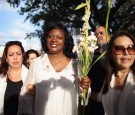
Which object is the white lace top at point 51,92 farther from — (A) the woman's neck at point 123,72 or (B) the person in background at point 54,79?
(A) the woman's neck at point 123,72

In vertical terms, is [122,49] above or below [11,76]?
above

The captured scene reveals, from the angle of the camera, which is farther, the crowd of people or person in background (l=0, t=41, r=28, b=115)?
person in background (l=0, t=41, r=28, b=115)

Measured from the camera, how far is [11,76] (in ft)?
20.4

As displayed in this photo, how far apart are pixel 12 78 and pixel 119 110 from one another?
2.61 meters

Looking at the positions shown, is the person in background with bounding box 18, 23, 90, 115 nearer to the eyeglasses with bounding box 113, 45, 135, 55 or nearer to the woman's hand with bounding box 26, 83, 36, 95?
the woman's hand with bounding box 26, 83, 36, 95

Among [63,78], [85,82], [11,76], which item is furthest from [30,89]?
[11,76]

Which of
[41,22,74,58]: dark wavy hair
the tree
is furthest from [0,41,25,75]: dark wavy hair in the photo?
the tree

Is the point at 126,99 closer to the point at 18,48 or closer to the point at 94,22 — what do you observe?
the point at 18,48

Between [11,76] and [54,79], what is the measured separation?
135cm

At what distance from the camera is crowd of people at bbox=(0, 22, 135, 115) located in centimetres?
409

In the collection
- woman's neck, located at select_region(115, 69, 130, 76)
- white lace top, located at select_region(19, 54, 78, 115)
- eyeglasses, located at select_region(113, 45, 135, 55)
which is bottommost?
white lace top, located at select_region(19, 54, 78, 115)

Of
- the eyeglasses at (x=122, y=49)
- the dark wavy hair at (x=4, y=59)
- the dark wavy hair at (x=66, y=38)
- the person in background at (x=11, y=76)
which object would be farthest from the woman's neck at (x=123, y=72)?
the dark wavy hair at (x=4, y=59)

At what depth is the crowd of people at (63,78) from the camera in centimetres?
409

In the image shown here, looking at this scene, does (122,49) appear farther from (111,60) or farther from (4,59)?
(4,59)
